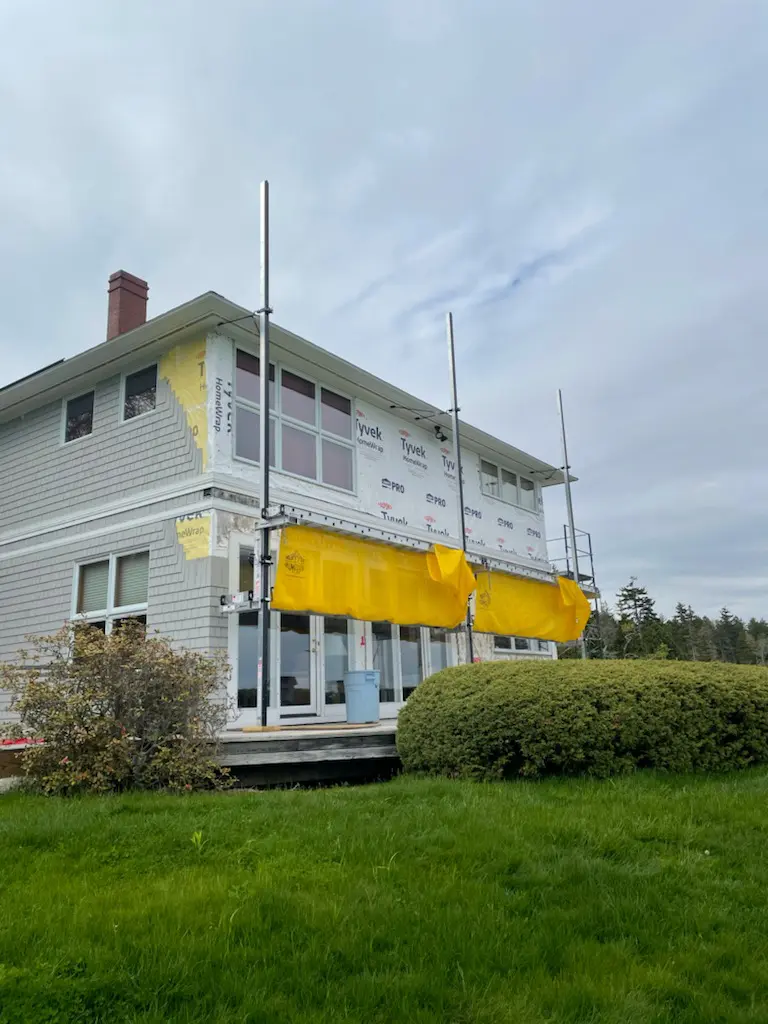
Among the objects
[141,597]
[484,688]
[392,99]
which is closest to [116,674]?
[484,688]

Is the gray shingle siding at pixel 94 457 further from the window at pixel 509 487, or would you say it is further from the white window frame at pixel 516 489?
the window at pixel 509 487

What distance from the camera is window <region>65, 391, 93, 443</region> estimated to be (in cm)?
1315

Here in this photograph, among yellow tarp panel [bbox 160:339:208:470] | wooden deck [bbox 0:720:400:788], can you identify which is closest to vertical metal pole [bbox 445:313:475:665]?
yellow tarp panel [bbox 160:339:208:470]

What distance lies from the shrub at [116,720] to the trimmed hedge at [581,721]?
2017mm

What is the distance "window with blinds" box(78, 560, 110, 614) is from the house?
27 mm

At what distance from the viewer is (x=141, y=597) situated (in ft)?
37.1

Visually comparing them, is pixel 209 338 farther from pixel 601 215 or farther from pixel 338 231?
pixel 601 215

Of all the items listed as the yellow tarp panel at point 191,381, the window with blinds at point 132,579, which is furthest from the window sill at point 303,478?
the window with blinds at point 132,579

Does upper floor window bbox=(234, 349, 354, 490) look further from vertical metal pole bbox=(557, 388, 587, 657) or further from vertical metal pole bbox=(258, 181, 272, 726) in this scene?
vertical metal pole bbox=(557, 388, 587, 657)

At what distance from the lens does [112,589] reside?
1173cm

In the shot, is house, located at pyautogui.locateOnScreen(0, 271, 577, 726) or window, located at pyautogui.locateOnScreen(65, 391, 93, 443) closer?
house, located at pyautogui.locateOnScreen(0, 271, 577, 726)

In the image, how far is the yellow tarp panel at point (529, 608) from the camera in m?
14.6

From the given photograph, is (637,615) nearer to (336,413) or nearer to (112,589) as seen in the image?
(336,413)

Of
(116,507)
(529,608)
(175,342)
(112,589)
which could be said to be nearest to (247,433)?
(175,342)
